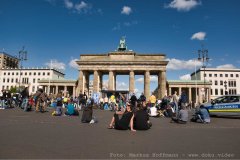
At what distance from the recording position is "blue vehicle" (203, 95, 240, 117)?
17422 mm

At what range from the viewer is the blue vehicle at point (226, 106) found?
Result: 17.4 metres

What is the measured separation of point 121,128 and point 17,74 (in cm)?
11094

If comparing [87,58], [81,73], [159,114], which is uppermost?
[87,58]

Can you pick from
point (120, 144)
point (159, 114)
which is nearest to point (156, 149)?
point (120, 144)

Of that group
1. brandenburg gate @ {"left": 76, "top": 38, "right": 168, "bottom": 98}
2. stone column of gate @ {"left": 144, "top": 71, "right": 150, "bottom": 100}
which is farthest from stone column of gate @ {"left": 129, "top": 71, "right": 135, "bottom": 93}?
stone column of gate @ {"left": 144, "top": 71, "right": 150, "bottom": 100}

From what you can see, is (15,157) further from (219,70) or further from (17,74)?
(17,74)

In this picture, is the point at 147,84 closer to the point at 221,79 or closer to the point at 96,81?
the point at 96,81

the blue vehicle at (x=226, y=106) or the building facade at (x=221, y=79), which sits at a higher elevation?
the building facade at (x=221, y=79)

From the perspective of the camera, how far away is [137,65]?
202ft

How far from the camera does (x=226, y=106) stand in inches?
696

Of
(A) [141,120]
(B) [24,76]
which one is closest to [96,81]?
(A) [141,120]

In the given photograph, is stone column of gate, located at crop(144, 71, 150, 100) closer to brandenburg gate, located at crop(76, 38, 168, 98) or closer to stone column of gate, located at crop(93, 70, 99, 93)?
brandenburg gate, located at crop(76, 38, 168, 98)

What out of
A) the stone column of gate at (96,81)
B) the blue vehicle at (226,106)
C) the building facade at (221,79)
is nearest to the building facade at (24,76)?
the stone column of gate at (96,81)

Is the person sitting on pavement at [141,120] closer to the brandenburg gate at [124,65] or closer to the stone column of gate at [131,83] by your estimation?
the brandenburg gate at [124,65]
